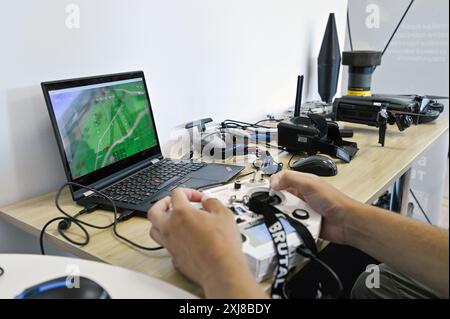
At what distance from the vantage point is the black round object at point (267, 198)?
2.50ft

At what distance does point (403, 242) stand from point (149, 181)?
57 centimetres

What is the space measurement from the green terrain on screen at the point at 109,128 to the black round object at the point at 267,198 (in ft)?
1.28

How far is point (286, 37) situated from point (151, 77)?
837 mm

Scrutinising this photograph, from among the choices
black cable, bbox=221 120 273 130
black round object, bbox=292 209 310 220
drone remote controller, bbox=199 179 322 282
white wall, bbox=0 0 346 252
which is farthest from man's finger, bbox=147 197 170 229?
black cable, bbox=221 120 273 130

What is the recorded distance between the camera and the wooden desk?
0.67m

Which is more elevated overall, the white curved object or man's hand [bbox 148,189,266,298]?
man's hand [bbox 148,189,266,298]

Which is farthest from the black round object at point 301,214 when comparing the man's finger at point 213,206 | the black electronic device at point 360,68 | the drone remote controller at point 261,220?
the black electronic device at point 360,68

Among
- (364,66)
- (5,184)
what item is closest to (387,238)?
(5,184)

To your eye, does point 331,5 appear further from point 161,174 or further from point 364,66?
point 161,174

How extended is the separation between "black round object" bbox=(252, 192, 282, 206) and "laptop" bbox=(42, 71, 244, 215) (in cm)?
21

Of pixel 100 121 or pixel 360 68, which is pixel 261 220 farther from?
pixel 360 68

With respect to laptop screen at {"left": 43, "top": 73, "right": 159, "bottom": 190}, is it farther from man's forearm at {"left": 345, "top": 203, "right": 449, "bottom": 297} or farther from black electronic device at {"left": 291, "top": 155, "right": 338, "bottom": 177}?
man's forearm at {"left": 345, "top": 203, "right": 449, "bottom": 297}
